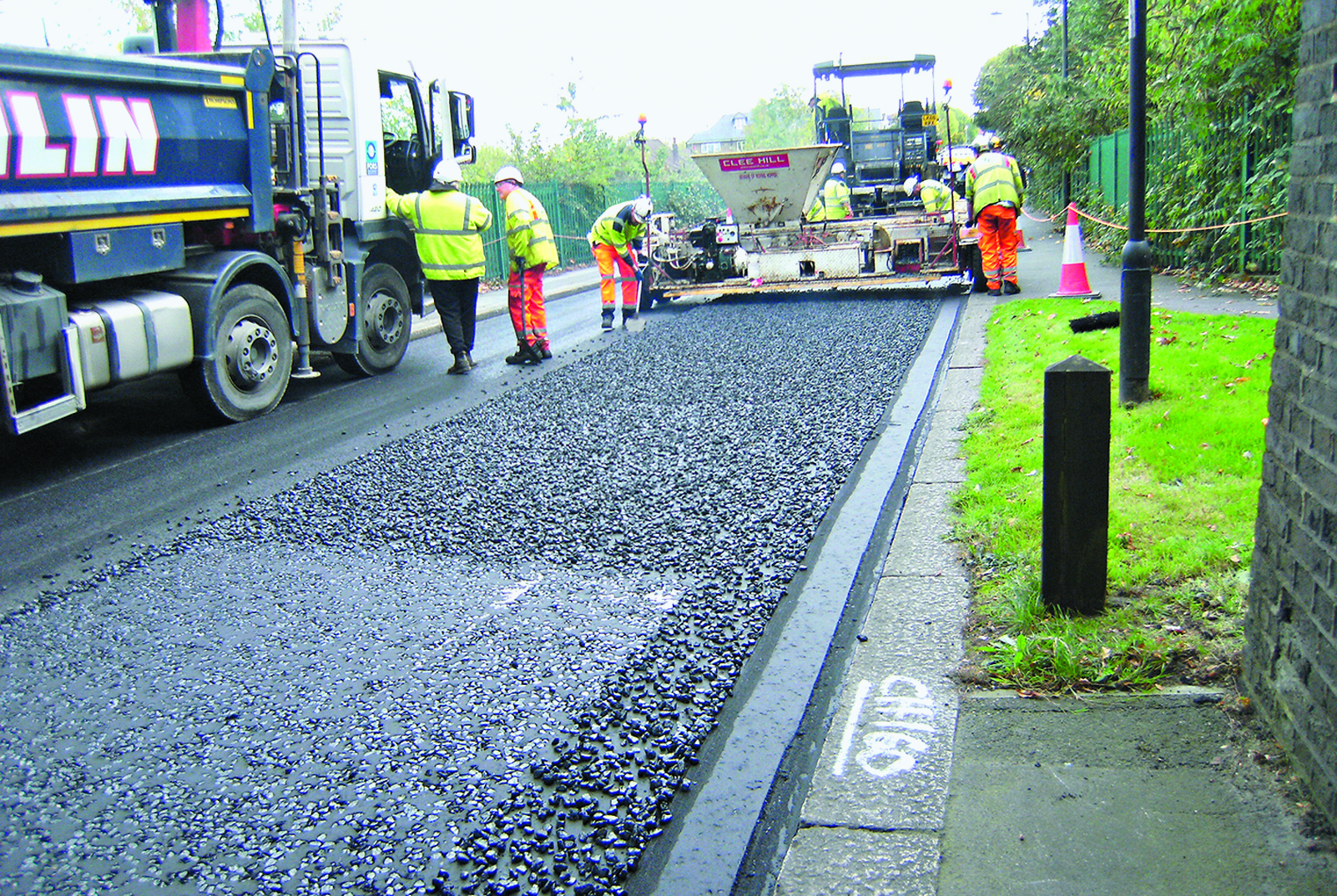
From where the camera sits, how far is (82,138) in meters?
6.59

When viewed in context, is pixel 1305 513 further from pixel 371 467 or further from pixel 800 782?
pixel 371 467

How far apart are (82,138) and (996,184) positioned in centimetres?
974

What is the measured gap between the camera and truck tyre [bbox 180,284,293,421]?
312 inches

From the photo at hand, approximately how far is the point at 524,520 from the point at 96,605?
190 centimetres

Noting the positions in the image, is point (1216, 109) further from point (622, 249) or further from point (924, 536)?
point (924, 536)

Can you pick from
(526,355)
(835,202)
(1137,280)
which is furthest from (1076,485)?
(835,202)

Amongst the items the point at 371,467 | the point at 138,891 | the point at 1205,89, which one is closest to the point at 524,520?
the point at 371,467

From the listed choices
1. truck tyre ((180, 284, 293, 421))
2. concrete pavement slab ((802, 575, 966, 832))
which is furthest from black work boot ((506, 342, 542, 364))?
concrete pavement slab ((802, 575, 966, 832))

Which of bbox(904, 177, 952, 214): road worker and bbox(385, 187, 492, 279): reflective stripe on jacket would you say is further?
bbox(904, 177, 952, 214): road worker

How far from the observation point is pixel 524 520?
5.50 metres

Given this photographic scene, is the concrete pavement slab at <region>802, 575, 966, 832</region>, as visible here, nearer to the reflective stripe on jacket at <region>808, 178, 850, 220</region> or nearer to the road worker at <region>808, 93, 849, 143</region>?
the reflective stripe on jacket at <region>808, 178, 850, 220</region>

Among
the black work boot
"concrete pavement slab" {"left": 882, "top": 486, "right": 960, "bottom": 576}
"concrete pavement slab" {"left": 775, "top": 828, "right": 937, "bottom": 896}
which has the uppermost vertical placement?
the black work boot

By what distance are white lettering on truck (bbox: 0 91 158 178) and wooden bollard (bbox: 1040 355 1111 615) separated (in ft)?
18.3

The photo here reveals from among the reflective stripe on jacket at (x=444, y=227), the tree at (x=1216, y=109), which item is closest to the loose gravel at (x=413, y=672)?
the reflective stripe on jacket at (x=444, y=227)
